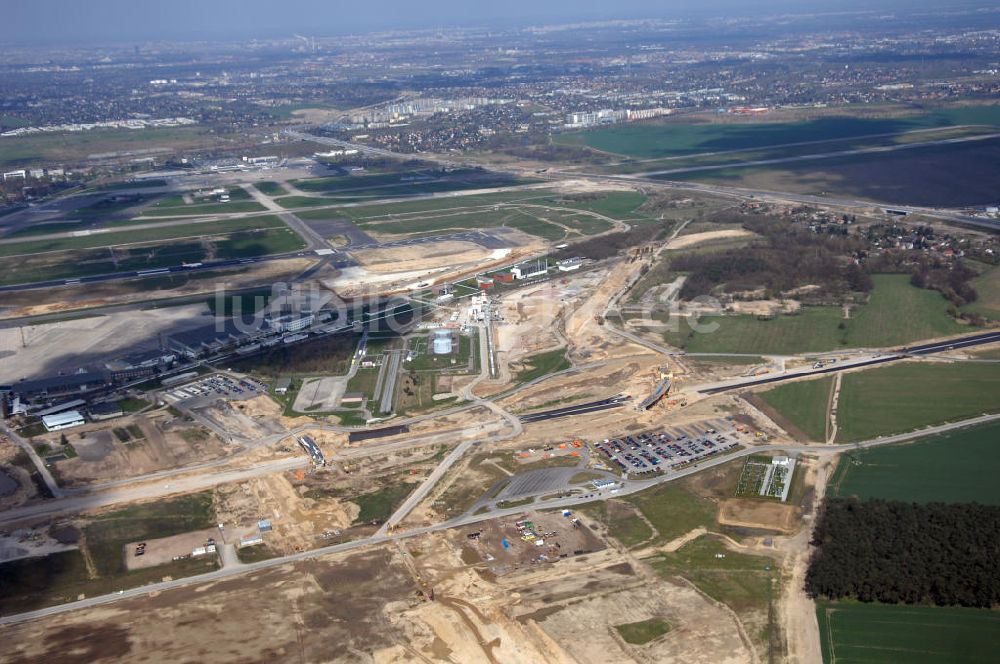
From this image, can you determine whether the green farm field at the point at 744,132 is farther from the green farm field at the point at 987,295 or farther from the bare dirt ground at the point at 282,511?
the bare dirt ground at the point at 282,511

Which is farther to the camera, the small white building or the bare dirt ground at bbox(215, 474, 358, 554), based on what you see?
the small white building

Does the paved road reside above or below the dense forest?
above

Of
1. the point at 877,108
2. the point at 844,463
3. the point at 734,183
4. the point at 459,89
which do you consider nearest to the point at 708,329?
the point at 844,463

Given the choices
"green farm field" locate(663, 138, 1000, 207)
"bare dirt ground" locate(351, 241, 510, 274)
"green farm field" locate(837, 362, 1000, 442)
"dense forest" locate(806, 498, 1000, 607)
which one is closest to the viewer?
"dense forest" locate(806, 498, 1000, 607)

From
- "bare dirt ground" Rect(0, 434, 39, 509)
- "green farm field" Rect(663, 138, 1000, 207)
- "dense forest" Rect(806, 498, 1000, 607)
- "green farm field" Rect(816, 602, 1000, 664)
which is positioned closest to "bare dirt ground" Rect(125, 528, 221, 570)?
"bare dirt ground" Rect(0, 434, 39, 509)

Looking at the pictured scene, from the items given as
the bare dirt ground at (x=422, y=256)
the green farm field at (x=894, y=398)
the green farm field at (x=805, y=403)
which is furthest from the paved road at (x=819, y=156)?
the green farm field at (x=805, y=403)

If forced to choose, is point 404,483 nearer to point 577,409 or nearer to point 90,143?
point 577,409

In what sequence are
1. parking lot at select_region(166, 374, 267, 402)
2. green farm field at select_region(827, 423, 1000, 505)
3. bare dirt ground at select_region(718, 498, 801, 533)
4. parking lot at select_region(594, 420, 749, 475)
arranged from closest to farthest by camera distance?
bare dirt ground at select_region(718, 498, 801, 533) → green farm field at select_region(827, 423, 1000, 505) → parking lot at select_region(594, 420, 749, 475) → parking lot at select_region(166, 374, 267, 402)

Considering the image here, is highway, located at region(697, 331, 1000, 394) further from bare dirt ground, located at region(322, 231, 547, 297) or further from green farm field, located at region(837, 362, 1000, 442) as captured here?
bare dirt ground, located at region(322, 231, 547, 297)
